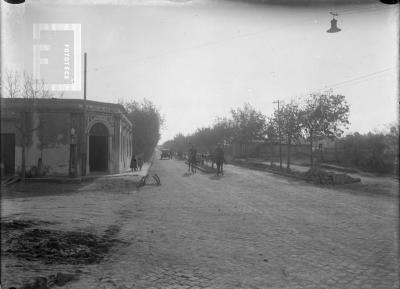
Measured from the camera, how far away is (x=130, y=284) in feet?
13.7

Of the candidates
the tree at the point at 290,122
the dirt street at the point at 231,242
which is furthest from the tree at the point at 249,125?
the dirt street at the point at 231,242

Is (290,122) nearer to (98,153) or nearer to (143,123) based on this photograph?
(98,153)

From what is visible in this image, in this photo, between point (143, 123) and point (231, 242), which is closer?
point (231, 242)

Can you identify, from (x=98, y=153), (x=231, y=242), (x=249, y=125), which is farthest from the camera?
(x=249, y=125)

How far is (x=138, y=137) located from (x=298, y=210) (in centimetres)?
3943

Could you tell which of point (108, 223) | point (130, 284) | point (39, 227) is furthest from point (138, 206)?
point (130, 284)

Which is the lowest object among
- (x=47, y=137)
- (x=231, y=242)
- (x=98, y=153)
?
(x=231, y=242)

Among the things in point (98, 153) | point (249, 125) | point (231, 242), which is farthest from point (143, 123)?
point (231, 242)

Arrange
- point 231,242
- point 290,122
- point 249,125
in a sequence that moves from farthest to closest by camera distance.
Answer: point 249,125, point 290,122, point 231,242

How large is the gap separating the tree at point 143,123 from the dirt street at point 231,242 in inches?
1390

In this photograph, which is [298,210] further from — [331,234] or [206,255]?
[206,255]

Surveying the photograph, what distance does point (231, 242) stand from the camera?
619 centimetres

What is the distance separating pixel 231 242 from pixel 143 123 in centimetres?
4224

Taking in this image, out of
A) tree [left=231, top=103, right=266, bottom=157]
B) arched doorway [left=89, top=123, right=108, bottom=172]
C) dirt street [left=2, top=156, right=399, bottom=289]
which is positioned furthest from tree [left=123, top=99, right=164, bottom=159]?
dirt street [left=2, top=156, right=399, bottom=289]
